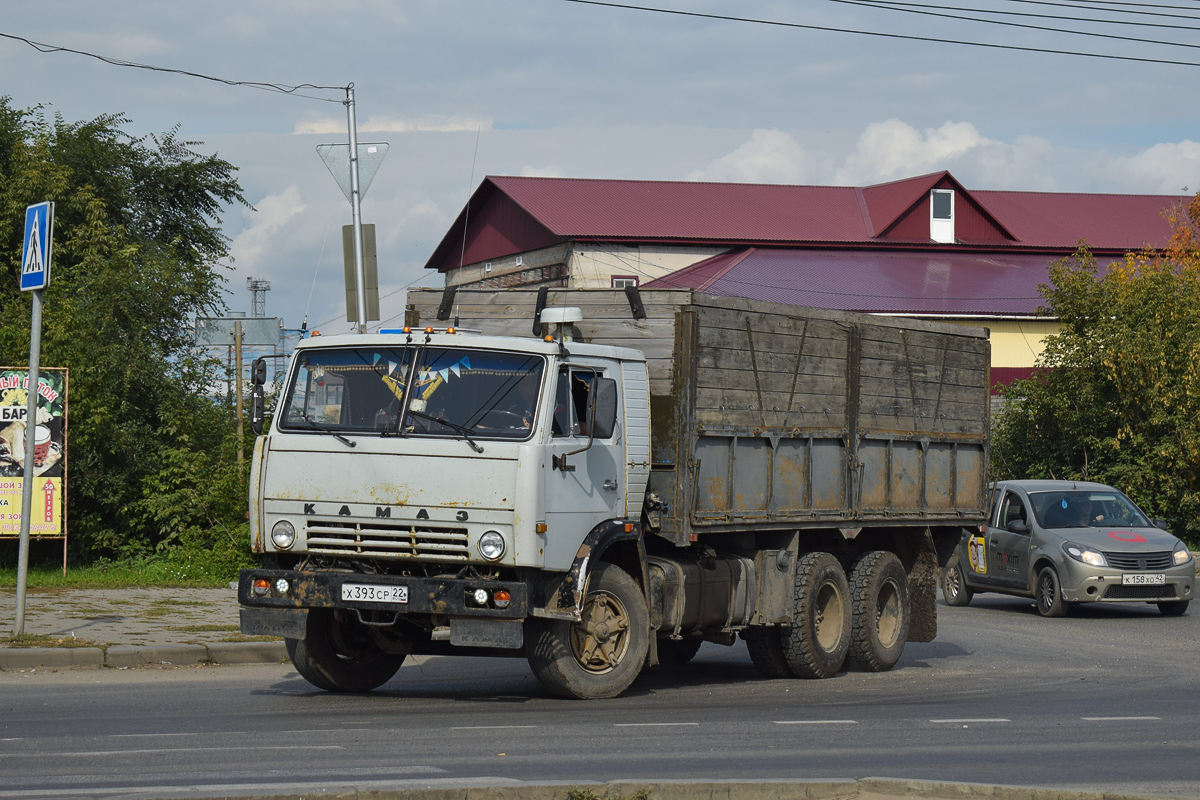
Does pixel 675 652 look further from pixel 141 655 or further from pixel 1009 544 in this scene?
pixel 1009 544

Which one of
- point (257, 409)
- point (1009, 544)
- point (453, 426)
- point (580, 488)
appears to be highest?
point (257, 409)

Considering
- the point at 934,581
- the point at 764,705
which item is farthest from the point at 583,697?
the point at 934,581

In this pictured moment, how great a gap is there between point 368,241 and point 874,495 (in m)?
7.69

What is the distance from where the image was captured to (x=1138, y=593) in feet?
57.1

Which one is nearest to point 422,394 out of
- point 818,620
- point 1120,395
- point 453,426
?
point 453,426

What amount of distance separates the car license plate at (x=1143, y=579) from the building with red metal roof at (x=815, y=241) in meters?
29.1

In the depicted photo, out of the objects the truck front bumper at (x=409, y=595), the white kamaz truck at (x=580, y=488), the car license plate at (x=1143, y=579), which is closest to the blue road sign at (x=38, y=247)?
the white kamaz truck at (x=580, y=488)

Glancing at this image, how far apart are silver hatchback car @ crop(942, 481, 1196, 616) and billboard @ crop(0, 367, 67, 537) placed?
1061 centimetres

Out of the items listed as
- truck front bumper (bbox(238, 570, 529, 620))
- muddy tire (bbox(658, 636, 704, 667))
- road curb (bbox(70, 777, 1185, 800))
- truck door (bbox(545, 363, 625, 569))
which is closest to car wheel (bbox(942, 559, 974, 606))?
muddy tire (bbox(658, 636, 704, 667))

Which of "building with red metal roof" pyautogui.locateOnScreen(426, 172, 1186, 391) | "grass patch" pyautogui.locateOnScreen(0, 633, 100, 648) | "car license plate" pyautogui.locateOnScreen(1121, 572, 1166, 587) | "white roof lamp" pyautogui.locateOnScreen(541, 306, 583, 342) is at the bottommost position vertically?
"grass patch" pyautogui.locateOnScreen(0, 633, 100, 648)

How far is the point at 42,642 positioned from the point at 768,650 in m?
5.97

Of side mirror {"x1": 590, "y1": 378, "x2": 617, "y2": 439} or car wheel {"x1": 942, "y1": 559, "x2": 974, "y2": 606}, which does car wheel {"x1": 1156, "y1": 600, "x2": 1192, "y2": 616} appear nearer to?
car wheel {"x1": 942, "y1": 559, "x2": 974, "y2": 606}

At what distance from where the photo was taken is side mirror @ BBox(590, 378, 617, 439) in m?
9.80

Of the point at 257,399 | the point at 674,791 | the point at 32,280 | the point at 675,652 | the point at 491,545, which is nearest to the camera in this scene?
the point at 674,791
